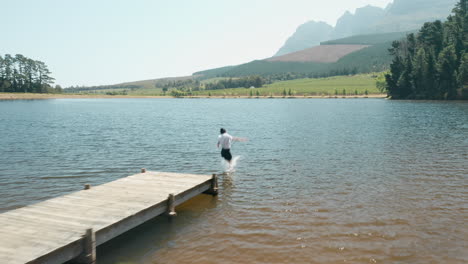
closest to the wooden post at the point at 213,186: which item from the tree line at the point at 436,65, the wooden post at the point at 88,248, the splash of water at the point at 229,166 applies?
the splash of water at the point at 229,166

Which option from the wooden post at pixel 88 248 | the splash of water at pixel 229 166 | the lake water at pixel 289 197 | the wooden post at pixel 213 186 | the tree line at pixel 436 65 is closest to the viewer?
the wooden post at pixel 88 248

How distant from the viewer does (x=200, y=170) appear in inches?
901

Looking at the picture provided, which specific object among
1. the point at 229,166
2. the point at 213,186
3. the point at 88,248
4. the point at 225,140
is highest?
the point at 225,140

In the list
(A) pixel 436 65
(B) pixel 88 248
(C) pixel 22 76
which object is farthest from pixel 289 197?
(C) pixel 22 76

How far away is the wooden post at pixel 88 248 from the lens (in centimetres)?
984

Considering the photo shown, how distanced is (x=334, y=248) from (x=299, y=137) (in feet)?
92.6

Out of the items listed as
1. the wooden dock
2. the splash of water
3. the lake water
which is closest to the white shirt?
the splash of water

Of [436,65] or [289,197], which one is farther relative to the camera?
[436,65]

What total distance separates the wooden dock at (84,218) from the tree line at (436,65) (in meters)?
112

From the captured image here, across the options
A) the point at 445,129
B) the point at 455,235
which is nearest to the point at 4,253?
the point at 455,235

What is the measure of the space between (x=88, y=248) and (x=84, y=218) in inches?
65.4

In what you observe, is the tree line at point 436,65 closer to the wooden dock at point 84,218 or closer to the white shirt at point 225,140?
the white shirt at point 225,140

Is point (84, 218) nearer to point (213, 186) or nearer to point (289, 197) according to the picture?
point (213, 186)

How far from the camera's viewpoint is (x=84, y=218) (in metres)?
11.3
